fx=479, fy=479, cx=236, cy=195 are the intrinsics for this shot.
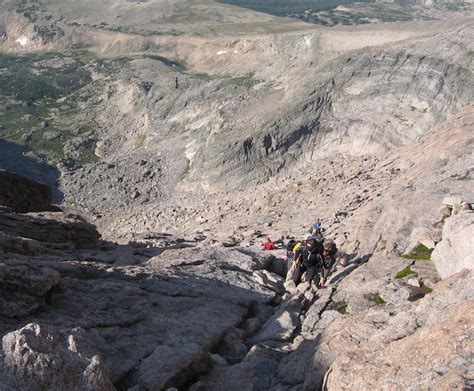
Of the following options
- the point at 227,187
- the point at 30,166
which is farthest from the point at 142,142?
the point at 227,187

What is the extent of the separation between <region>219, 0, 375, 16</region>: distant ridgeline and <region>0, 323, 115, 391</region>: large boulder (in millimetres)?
155779

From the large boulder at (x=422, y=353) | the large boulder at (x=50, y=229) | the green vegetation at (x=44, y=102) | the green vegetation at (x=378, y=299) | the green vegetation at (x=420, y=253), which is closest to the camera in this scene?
the large boulder at (x=422, y=353)

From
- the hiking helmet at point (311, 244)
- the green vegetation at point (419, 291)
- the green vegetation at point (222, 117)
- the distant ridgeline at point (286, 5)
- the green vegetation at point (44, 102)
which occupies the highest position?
the distant ridgeline at point (286, 5)

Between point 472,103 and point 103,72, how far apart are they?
76.9 meters

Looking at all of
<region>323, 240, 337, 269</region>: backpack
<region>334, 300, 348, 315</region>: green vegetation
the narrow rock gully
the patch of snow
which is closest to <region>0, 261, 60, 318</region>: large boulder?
the narrow rock gully

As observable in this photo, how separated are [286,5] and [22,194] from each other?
163m

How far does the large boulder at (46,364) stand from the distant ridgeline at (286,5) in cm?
15578

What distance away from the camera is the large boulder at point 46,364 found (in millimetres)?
7137

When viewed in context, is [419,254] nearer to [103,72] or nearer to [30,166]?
[30,166]

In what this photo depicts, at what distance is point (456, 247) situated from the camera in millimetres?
11531

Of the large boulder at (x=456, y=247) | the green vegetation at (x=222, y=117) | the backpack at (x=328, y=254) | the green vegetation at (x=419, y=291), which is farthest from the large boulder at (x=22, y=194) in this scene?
the large boulder at (x=456, y=247)

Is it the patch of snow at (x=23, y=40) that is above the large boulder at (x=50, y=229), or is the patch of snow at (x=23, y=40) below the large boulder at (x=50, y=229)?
above

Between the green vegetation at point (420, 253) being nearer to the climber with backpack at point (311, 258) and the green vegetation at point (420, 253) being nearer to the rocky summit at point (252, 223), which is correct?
the rocky summit at point (252, 223)

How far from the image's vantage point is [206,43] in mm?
94062
